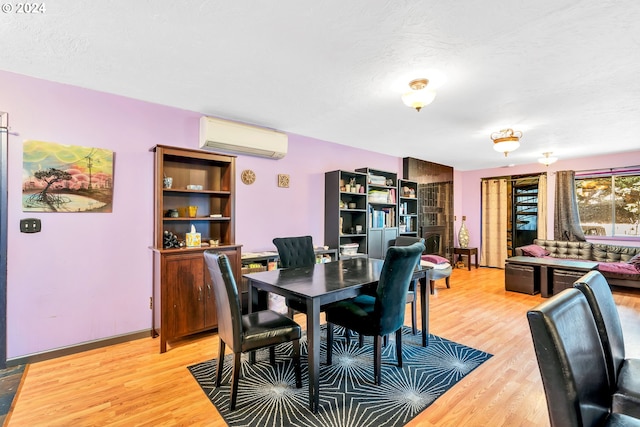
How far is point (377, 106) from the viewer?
3.12 m

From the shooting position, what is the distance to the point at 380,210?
5.24 meters

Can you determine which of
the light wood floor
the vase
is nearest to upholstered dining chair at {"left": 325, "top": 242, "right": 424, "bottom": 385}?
the light wood floor

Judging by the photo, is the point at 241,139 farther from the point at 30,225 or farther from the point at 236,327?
the point at 236,327

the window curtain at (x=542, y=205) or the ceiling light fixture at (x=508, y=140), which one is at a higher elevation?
the ceiling light fixture at (x=508, y=140)

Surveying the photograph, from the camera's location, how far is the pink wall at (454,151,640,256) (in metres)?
5.34

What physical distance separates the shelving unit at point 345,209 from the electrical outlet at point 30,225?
3.20 meters

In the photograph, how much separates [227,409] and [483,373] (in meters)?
1.94

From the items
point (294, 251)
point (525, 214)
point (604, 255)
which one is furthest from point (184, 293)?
point (525, 214)

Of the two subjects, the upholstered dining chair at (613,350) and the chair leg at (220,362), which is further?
the chair leg at (220,362)

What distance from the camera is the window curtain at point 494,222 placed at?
22.1 ft

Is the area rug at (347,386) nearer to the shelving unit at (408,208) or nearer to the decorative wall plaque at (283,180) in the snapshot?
the decorative wall plaque at (283,180)

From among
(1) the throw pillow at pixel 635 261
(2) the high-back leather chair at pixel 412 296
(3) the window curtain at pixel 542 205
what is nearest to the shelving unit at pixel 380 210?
(2) the high-back leather chair at pixel 412 296

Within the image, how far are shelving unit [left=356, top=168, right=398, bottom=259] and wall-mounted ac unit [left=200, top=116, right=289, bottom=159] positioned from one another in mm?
1577

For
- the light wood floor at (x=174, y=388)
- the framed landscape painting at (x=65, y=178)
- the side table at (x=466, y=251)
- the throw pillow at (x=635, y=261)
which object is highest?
the framed landscape painting at (x=65, y=178)
